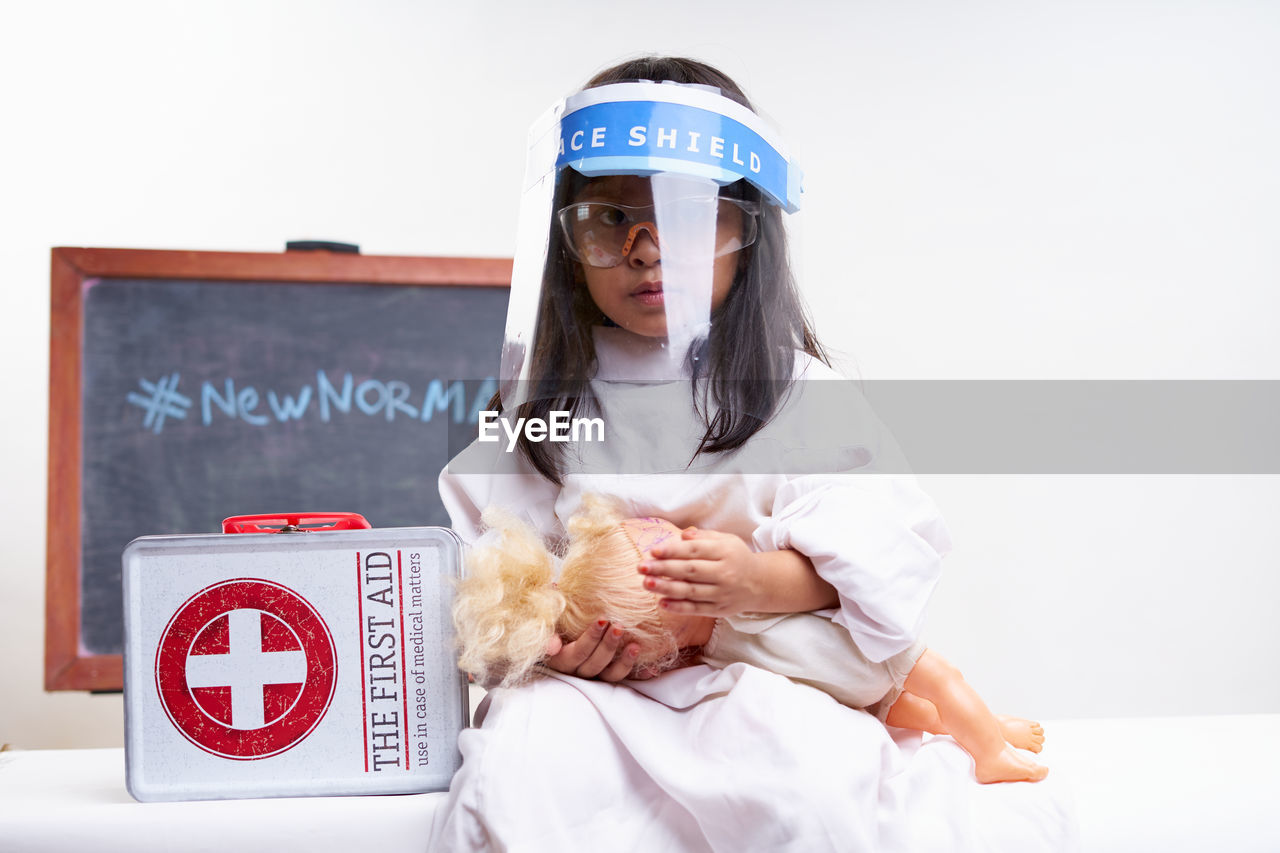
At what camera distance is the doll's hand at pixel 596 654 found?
2.32ft

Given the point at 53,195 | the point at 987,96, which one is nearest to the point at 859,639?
the point at 987,96

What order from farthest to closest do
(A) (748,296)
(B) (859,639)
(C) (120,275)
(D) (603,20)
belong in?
(D) (603,20) < (C) (120,275) < (A) (748,296) < (B) (859,639)

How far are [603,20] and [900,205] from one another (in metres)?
0.54

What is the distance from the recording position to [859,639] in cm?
69

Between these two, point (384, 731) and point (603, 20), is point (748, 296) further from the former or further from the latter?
point (603, 20)

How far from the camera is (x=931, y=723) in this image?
79 cm

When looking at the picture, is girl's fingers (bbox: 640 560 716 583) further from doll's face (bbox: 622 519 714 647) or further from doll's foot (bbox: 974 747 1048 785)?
doll's foot (bbox: 974 747 1048 785)

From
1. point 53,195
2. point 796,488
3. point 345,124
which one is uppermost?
point 345,124

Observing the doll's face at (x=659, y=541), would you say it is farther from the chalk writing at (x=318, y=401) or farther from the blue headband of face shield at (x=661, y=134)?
the chalk writing at (x=318, y=401)

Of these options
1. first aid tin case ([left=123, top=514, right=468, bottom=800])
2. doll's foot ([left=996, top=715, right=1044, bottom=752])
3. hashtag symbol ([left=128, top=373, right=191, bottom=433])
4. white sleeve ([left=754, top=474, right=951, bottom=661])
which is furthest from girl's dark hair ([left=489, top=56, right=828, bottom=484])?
hashtag symbol ([left=128, top=373, right=191, bottom=433])

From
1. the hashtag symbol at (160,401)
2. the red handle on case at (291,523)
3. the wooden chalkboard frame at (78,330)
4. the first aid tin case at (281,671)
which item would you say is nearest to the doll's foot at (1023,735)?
the first aid tin case at (281,671)

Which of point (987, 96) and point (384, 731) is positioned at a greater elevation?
point (987, 96)

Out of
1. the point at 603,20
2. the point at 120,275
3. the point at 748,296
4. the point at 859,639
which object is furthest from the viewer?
the point at 603,20

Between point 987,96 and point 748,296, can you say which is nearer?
point 748,296
